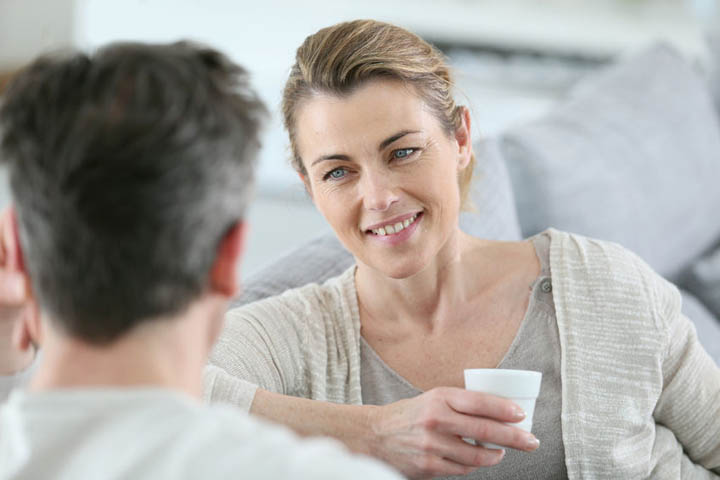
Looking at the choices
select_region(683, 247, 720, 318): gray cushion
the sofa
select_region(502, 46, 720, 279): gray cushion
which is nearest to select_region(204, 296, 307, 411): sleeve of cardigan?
the sofa

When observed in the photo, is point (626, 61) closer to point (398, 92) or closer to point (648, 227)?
point (648, 227)

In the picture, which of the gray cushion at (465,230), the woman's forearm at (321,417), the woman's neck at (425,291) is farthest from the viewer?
the gray cushion at (465,230)

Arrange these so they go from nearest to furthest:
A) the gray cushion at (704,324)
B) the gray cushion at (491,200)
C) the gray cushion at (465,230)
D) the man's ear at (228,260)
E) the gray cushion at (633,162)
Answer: the man's ear at (228,260) → the gray cushion at (465,230) → the gray cushion at (491,200) → the gray cushion at (704,324) → the gray cushion at (633,162)

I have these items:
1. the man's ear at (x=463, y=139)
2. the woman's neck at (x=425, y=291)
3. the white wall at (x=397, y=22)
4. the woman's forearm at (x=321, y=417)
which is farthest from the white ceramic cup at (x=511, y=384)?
the white wall at (x=397, y=22)

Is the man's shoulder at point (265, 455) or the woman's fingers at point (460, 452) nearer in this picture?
the man's shoulder at point (265, 455)

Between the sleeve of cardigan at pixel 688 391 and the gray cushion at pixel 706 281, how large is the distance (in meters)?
1.07

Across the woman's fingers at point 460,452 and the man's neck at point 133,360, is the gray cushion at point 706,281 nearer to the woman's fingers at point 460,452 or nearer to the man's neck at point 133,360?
the woman's fingers at point 460,452

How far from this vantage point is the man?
Result: 0.80m

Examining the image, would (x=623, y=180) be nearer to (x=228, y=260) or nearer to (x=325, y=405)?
(x=325, y=405)

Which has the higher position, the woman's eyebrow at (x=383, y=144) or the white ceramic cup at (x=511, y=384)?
the woman's eyebrow at (x=383, y=144)

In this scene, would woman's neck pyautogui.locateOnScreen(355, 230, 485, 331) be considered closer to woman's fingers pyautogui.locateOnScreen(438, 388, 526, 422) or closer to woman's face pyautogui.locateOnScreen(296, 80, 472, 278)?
woman's face pyautogui.locateOnScreen(296, 80, 472, 278)

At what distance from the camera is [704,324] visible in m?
2.43

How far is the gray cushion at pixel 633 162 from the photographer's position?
8.09 ft

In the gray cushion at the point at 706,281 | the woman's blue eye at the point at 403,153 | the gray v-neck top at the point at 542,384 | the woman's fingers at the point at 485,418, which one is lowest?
the gray cushion at the point at 706,281
